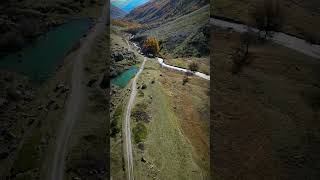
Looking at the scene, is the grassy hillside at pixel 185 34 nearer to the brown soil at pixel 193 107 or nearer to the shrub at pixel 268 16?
the brown soil at pixel 193 107

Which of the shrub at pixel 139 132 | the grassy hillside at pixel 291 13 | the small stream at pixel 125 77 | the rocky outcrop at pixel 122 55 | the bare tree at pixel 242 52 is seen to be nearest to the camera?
the shrub at pixel 139 132

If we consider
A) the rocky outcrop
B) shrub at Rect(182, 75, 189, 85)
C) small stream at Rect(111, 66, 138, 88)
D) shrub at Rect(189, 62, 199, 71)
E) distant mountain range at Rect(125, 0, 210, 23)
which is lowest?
shrub at Rect(182, 75, 189, 85)

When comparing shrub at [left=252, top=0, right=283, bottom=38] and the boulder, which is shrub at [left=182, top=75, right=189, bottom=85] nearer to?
shrub at [left=252, top=0, right=283, bottom=38]

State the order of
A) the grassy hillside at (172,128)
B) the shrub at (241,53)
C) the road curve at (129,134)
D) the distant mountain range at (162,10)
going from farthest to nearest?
the distant mountain range at (162,10) < the shrub at (241,53) < the grassy hillside at (172,128) < the road curve at (129,134)

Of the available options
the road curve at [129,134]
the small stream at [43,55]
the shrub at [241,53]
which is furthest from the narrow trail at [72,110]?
the shrub at [241,53]

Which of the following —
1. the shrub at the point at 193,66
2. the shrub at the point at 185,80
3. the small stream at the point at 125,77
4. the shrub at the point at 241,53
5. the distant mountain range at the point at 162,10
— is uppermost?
the distant mountain range at the point at 162,10

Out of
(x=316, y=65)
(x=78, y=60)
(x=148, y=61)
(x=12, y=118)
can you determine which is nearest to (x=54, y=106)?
(x=12, y=118)

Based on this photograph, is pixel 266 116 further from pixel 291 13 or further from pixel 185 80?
pixel 291 13

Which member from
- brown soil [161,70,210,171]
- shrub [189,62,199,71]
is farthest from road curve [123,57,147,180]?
shrub [189,62,199,71]

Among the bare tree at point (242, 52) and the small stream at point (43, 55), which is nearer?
the bare tree at point (242, 52)
